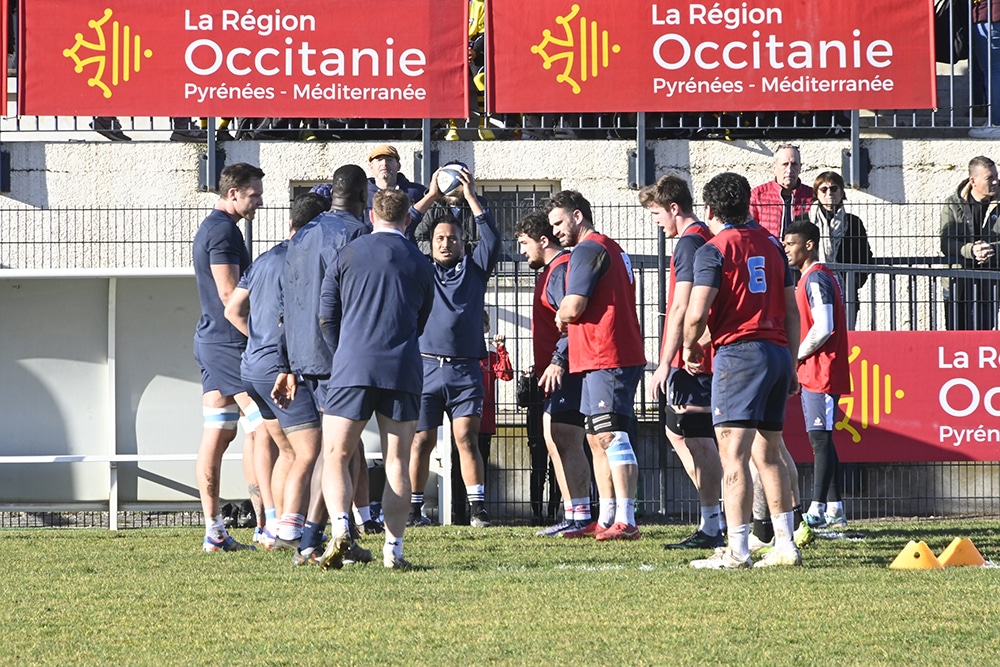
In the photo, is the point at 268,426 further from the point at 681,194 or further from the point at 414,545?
the point at 681,194

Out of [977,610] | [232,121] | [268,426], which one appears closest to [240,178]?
[268,426]

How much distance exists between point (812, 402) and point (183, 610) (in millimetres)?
5014

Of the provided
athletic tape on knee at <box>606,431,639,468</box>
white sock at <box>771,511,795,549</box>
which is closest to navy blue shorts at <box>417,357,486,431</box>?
athletic tape on knee at <box>606,431,639,468</box>

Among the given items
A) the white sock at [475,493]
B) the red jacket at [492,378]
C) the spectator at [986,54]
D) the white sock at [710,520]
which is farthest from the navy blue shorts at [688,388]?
the spectator at [986,54]

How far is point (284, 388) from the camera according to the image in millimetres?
7738

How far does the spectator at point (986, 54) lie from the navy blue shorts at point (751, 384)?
29.2 ft

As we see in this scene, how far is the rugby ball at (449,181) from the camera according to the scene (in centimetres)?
983

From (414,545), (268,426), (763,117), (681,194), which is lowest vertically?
(414,545)

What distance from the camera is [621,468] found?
9008 millimetres

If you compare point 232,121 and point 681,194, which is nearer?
point 681,194

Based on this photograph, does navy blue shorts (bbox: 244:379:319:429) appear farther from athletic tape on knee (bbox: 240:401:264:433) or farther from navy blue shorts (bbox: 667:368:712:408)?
navy blue shorts (bbox: 667:368:712:408)

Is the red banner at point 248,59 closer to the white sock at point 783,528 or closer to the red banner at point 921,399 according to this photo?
the red banner at point 921,399

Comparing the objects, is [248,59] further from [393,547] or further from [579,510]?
[393,547]

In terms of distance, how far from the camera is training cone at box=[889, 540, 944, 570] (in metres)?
7.37
